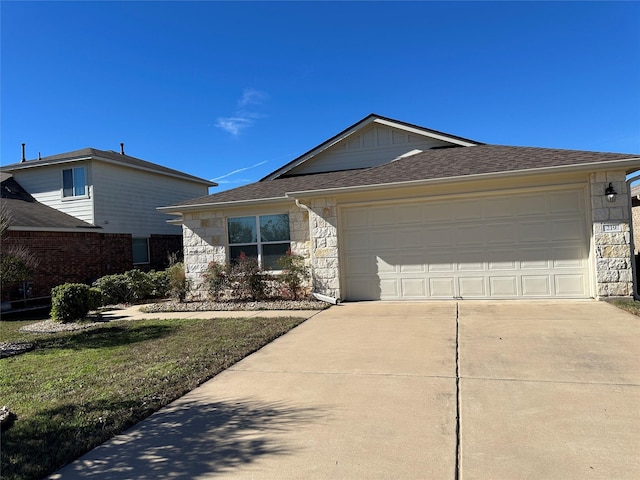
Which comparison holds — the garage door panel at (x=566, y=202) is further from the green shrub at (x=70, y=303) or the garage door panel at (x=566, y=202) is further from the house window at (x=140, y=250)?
the house window at (x=140, y=250)

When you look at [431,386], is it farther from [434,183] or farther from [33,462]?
[434,183]

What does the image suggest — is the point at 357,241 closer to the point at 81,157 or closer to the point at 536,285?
the point at 536,285

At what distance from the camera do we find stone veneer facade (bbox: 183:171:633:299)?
26.9 ft

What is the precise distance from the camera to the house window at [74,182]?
17.3m

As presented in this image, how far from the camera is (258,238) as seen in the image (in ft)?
36.9

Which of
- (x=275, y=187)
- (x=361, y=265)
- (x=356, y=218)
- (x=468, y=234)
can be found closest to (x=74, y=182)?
(x=275, y=187)

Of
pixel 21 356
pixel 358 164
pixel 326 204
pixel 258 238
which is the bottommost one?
pixel 21 356

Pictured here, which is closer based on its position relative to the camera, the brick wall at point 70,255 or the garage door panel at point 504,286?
the garage door panel at point 504,286

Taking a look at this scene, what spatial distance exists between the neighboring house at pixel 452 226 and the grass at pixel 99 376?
285cm

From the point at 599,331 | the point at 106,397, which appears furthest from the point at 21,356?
the point at 599,331

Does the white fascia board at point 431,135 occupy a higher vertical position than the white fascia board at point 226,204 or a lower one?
higher

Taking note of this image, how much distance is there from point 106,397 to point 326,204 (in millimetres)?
6677

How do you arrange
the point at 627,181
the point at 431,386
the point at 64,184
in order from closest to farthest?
the point at 431,386
the point at 627,181
the point at 64,184

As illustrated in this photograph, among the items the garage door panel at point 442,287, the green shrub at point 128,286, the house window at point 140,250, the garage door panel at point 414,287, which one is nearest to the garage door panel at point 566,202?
the garage door panel at point 442,287
